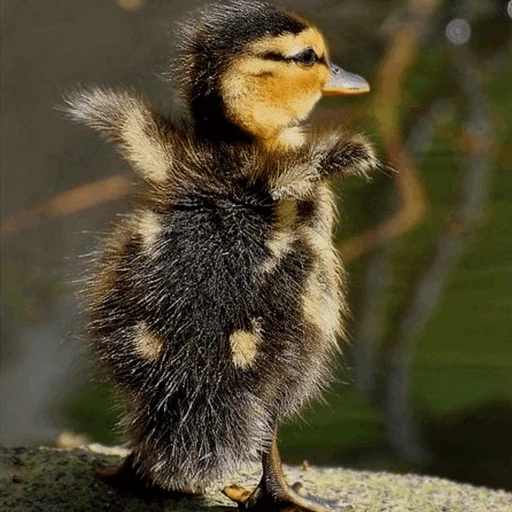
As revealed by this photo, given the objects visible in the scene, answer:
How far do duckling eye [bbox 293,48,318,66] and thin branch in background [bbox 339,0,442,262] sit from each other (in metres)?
1.56

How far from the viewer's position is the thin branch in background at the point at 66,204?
15.0 ft

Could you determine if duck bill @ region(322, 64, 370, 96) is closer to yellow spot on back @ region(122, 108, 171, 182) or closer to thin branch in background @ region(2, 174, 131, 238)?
yellow spot on back @ region(122, 108, 171, 182)

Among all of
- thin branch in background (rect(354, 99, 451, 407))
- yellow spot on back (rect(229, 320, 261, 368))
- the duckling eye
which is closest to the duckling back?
yellow spot on back (rect(229, 320, 261, 368))

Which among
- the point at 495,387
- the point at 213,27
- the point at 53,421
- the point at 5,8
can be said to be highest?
the point at 213,27

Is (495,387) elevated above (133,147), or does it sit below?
below

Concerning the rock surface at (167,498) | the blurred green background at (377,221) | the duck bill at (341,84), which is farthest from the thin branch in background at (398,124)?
the rock surface at (167,498)

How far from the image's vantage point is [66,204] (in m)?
4.61

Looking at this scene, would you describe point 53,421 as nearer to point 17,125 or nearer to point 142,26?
point 17,125

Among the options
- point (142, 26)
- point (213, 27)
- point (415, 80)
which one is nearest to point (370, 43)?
point (415, 80)

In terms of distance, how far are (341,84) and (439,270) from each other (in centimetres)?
192

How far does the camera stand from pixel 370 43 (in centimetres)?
542

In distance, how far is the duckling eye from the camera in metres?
2.36

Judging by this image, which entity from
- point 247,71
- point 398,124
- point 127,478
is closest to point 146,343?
point 127,478

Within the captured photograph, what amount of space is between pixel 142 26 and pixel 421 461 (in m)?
2.04
